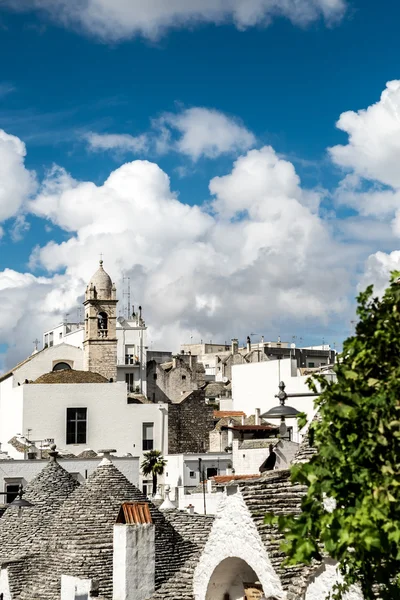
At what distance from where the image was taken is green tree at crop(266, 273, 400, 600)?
6.29m

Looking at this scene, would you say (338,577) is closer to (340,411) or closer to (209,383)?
(340,411)

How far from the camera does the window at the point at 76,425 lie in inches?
2285

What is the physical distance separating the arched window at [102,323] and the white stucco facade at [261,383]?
34.1 ft

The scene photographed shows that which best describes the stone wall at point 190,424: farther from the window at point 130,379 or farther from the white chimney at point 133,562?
the white chimney at point 133,562

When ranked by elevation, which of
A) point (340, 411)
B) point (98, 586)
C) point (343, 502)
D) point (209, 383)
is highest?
point (209, 383)

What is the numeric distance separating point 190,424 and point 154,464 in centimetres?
867

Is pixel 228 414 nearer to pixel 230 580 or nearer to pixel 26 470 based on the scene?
pixel 26 470

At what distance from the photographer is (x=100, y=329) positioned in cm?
7119

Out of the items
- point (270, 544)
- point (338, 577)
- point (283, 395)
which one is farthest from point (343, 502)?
point (283, 395)

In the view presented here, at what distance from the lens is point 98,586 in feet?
50.3

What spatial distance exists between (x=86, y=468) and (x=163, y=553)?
25628 millimetres

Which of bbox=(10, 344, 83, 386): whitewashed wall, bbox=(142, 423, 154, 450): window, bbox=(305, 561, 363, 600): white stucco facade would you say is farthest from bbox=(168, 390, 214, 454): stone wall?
bbox=(305, 561, 363, 600): white stucco facade

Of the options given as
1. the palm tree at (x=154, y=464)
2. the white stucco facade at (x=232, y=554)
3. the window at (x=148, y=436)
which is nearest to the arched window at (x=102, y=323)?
the window at (x=148, y=436)

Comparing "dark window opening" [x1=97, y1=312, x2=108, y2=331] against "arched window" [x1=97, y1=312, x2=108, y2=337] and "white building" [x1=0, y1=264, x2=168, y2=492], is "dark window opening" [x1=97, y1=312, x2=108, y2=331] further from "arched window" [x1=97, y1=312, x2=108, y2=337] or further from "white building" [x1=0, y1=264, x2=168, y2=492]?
"white building" [x1=0, y1=264, x2=168, y2=492]
